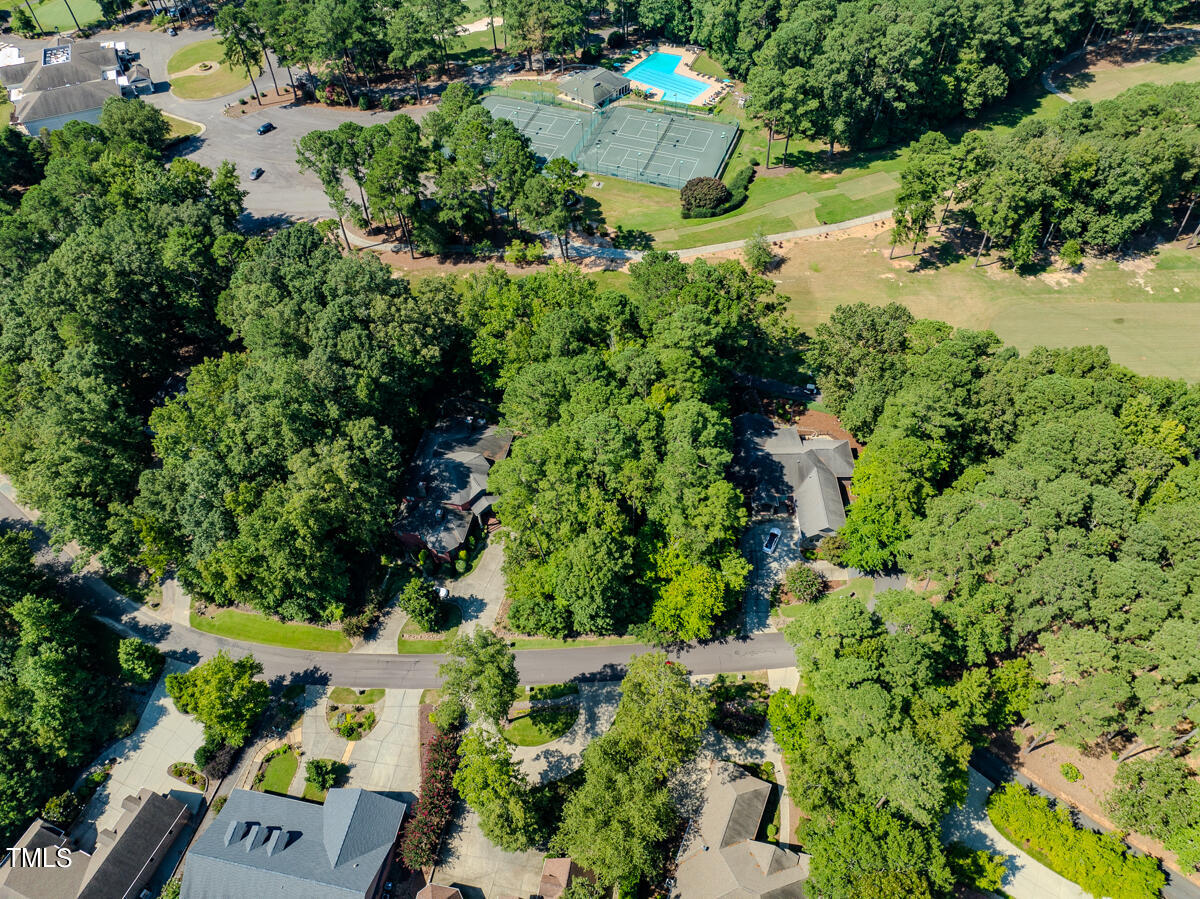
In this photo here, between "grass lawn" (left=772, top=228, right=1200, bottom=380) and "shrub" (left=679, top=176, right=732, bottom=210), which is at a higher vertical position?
"shrub" (left=679, top=176, right=732, bottom=210)

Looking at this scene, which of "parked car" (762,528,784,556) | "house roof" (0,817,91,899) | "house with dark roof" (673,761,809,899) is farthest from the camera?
"parked car" (762,528,784,556)

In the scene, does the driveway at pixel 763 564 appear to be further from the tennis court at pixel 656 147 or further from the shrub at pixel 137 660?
the tennis court at pixel 656 147

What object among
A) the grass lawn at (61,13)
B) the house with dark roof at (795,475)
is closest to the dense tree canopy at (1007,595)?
the house with dark roof at (795,475)

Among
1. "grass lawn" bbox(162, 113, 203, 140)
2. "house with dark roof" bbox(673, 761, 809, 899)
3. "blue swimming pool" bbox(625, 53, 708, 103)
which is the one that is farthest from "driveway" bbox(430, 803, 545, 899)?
"grass lawn" bbox(162, 113, 203, 140)

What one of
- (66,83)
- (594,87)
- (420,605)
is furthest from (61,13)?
(420,605)

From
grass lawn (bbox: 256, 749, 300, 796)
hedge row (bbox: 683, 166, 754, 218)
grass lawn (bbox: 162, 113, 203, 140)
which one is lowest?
grass lawn (bbox: 256, 749, 300, 796)

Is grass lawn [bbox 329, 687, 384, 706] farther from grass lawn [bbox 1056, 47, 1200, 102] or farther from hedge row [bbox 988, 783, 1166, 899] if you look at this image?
grass lawn [bbox 1056, 47, 1200, 102]
